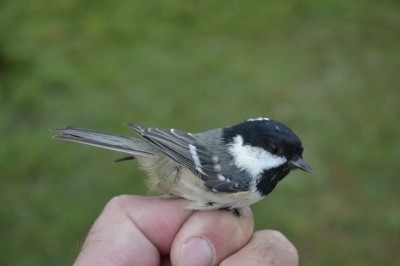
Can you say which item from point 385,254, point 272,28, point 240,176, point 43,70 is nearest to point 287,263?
point 240,176

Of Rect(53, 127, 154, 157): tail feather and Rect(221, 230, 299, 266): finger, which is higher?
Rect(53, 127, 154, 157): tail feather

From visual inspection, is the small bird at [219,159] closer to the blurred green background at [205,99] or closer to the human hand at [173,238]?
the human hand at [173,238]

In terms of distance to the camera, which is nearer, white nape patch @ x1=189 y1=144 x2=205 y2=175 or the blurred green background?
white nape patch @ x1=189 y1=144 x2=205 y2=175

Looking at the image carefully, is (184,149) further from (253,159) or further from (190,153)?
(253,159)

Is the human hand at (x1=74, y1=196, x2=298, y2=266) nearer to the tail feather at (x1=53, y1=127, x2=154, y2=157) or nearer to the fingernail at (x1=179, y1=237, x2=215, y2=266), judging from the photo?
the fingernail at (x1=179, y1=237, x2=215, y2=266)

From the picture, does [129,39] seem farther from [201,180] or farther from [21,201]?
[201,180]

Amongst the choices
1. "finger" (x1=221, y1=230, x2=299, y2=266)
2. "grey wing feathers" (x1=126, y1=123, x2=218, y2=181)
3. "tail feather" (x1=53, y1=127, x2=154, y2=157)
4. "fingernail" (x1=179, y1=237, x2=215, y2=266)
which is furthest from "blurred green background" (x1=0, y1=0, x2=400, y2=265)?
"fingernail" (x1=179, y1=237, x2=215, y2=266)

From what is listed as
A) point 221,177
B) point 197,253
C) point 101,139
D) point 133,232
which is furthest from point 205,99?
point 197,253
